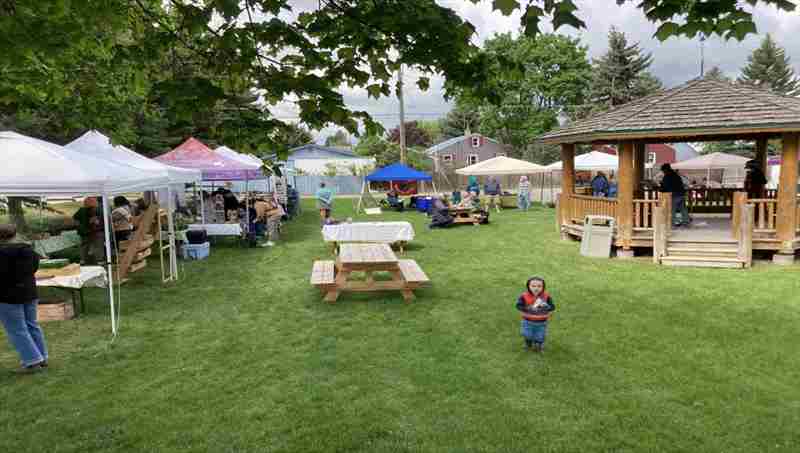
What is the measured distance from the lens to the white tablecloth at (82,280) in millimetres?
7445

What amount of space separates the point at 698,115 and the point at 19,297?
40.6ft

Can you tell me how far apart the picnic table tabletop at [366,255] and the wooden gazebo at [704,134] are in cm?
579

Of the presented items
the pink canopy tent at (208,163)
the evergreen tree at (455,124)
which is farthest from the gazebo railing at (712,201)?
the evergreen tree at (455,124)

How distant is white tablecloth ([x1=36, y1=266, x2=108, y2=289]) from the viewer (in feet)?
24.4

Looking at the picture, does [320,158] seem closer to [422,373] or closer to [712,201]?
[712,201]

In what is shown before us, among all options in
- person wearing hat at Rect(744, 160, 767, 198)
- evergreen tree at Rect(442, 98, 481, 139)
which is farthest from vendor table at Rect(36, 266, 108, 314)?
evergreen tree at Rect(442, 98, 481, 139)

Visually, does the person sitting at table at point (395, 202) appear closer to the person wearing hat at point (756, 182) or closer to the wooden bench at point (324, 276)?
the person wearing hat at point (756, 182)

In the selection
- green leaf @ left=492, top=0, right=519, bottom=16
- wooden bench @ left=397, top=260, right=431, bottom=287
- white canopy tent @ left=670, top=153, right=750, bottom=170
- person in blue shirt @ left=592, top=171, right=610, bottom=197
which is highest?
green leaf @ left=492, top=0, right=519, bottom=16

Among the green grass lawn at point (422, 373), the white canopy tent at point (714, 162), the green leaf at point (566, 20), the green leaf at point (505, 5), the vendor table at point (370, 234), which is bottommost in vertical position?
the green grass lawn at point (422, 373)

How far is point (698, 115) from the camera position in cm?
1198

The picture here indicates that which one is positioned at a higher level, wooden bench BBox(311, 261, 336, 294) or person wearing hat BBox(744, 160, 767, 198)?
person wearing hat BBox(744, 160, 767, 198)

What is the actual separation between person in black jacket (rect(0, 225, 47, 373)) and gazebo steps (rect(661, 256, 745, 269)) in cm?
1072

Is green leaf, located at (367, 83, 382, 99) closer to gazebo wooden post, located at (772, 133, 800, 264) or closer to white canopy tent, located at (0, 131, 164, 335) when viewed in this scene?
white canopy tent, located at (0, 131, 164, 335)

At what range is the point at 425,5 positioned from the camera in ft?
12.8
